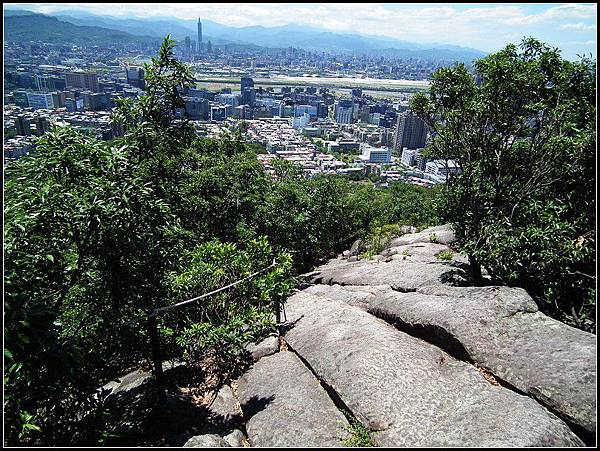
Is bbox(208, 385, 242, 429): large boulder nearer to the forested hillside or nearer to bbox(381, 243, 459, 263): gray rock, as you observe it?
the forested hillside

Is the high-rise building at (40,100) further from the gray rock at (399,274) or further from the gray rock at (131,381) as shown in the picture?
the gray rock at (131,381)

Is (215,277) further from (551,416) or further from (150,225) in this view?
(551,416)

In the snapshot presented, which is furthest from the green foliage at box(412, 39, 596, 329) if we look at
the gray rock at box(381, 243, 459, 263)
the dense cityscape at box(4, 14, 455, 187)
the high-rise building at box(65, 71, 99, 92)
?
the high-rise building at box(65, 71, 99, 92)

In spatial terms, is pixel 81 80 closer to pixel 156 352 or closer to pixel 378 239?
pixel 378 239

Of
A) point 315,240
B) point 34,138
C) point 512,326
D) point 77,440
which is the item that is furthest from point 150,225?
point 315,240

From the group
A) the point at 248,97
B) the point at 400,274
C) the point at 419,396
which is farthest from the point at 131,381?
the point at 248,97

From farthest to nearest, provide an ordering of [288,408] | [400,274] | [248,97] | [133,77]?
[248,97] → [133,77] → [400,274] → [288,408]

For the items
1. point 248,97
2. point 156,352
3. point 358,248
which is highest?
point 156,352
